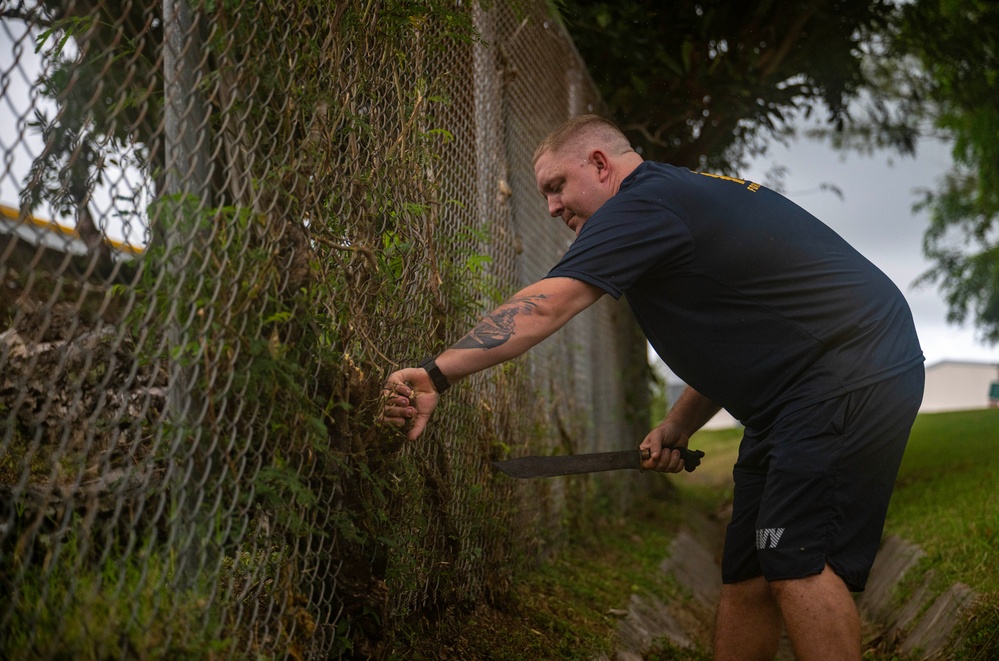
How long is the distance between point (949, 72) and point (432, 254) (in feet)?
33.6

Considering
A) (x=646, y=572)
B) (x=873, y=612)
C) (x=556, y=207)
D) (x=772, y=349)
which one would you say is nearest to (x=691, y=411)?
(x=772, y=349)

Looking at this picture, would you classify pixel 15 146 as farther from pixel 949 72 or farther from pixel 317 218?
pixel 949 72

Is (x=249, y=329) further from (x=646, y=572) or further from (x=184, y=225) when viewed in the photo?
(x=646, y=572)

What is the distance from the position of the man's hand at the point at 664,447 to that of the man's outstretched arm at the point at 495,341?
3.27 ft


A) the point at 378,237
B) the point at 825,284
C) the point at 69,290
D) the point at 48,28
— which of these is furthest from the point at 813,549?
the point at 69,290

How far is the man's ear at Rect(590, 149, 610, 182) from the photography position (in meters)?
3.21

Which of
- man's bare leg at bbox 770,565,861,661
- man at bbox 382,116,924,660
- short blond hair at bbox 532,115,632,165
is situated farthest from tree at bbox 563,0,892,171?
man's bare leg at bbox 770,565,861,661

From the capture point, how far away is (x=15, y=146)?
1.59 m

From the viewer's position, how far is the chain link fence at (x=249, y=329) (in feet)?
6.27

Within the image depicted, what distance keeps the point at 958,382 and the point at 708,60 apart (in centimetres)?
4834

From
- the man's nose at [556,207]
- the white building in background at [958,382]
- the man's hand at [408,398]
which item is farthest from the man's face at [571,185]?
the white building in background at [958,382]

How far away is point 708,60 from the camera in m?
8.68

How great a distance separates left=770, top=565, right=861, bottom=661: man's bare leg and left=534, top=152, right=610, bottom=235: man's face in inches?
55.3

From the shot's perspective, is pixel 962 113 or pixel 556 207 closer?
pixel 556 207
